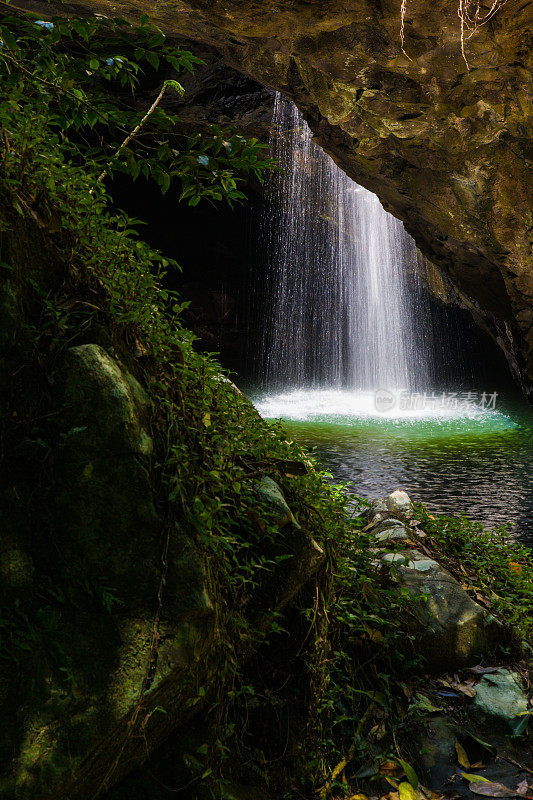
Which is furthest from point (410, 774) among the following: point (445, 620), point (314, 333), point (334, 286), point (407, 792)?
point (314, 333)

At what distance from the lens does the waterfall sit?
15.0 metres

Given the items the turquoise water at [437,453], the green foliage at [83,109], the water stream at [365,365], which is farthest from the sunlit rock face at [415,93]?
the green foliage at [83,109]

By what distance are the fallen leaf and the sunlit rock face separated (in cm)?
718

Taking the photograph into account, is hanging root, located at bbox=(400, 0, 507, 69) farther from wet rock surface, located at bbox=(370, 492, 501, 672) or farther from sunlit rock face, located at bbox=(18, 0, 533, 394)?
wet rock surface, located at bbox=(370, 492, 501, 672)

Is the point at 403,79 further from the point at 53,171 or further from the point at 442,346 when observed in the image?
the point at 442,346

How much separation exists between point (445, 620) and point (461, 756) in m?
0.57

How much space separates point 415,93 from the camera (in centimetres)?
674

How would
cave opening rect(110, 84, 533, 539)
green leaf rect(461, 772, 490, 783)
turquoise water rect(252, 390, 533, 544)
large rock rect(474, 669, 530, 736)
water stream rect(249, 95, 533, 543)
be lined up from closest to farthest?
green leaf rect(461, 772, 490, 783) → large rock rect(474, 669, 530, 736) → turquoise water rect(252, 390, 533, 544) → water stream rect(249, 95, 533, 543) → cave opening rect(110, 84, 533, 539)

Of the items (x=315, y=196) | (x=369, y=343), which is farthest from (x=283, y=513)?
(x=369, y=343)

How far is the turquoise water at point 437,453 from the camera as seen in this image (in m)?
5.37

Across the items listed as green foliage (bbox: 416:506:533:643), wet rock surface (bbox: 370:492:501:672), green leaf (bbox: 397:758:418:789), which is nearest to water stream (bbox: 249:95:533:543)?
green foliage (bbox: 416:506:533:643)

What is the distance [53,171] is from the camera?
147 cm

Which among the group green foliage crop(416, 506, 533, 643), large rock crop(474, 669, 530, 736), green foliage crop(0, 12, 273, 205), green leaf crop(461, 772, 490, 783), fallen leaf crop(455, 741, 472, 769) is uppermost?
green foliage crop(0, 12, 273, 205)

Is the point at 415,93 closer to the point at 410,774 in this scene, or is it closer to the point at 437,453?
the point at 437,453
